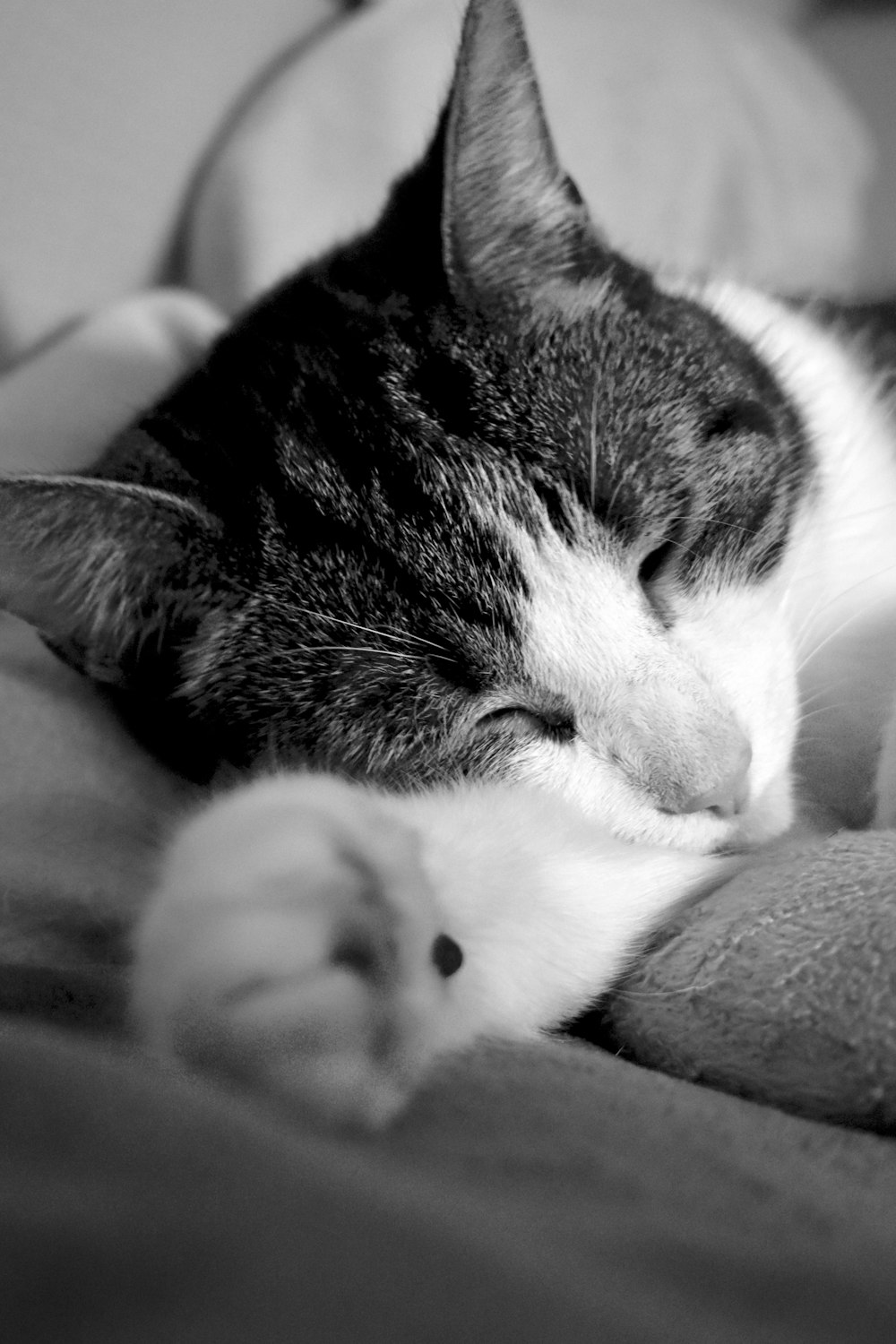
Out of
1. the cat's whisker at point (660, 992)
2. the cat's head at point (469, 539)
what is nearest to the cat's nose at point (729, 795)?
the cat's head at point (469, 539)

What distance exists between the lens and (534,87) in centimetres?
76

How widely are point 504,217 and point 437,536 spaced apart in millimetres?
291

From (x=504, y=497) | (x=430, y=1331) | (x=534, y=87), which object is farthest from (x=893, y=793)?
(x=534, y=87)

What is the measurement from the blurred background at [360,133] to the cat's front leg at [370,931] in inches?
35.9

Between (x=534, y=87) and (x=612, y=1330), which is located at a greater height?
(x=534, y=87)

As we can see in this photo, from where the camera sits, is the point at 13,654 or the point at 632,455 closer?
the point at 632,455

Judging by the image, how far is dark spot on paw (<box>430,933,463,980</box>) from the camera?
1.54ft

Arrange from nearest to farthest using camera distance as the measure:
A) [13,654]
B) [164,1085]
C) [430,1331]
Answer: [430,1331] → [164,1085] → [13,654]

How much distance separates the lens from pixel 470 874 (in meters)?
0.55

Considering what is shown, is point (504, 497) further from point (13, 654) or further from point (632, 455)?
point (13, 654)

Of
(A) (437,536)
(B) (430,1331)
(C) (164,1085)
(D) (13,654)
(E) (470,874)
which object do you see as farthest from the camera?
(D) (13,654)

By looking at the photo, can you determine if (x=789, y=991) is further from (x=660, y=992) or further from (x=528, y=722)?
(x=528, y=722)

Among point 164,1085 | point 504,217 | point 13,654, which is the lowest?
point 13,654

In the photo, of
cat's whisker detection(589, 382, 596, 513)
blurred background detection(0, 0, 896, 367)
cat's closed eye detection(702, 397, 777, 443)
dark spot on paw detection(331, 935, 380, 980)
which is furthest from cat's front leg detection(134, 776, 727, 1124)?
blurred background detection(0, 0, 896, 367)
